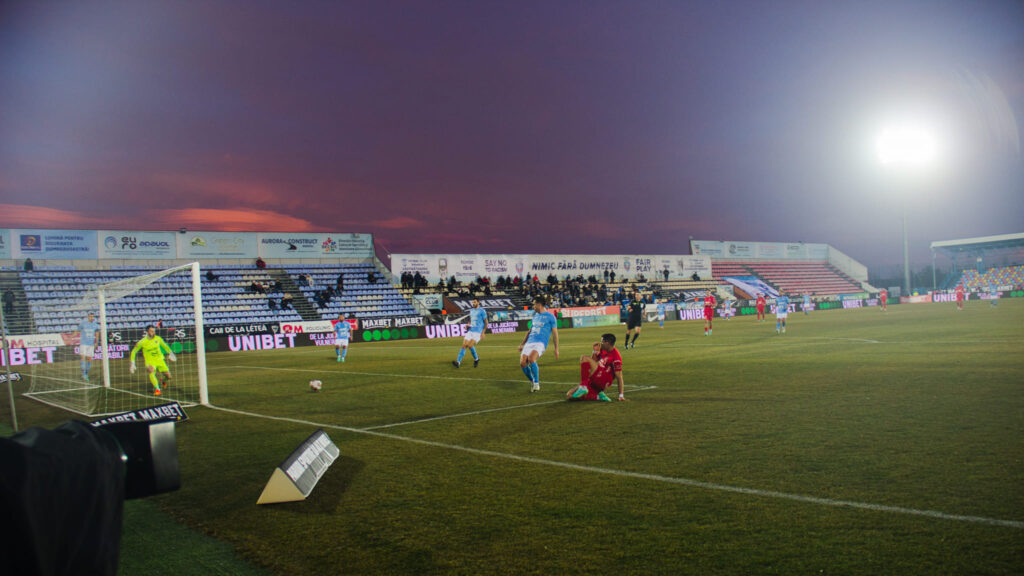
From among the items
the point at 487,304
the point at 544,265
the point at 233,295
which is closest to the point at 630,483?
the point at 233,295

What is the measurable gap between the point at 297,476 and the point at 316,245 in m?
48.3

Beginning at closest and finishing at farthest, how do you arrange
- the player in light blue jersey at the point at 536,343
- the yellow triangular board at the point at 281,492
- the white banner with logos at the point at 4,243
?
the yellow triangular board at the point at 281,492 < the player in light blue jersey at the point at 536,343 < the white banner with logos at the point at 4,243

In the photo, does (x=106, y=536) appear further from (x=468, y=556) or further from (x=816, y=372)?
(x=816, y=372)

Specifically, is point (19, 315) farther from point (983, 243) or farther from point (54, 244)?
point (983, 243)

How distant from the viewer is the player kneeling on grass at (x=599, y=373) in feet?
36.0

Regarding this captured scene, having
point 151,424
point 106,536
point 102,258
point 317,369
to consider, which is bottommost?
point 317,369

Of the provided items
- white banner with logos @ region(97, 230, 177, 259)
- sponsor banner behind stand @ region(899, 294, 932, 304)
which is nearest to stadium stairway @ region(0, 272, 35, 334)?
white banner with logos @ region(97, 230, 177, 259)

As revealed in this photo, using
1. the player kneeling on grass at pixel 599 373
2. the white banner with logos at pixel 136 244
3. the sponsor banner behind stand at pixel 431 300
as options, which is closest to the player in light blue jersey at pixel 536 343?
the player kneeling on grass at pixel 599 373

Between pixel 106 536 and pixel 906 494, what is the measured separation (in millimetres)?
5944

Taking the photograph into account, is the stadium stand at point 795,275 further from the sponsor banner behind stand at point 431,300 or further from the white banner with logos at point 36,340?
the white banner with logos at point 36,340

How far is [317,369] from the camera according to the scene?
20.0 meters

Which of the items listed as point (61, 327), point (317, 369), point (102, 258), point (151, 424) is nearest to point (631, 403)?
point (151, 424)

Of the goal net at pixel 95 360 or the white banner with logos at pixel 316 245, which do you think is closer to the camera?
the goal net at pixel 95 360

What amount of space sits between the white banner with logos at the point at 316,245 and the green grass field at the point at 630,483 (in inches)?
1526
